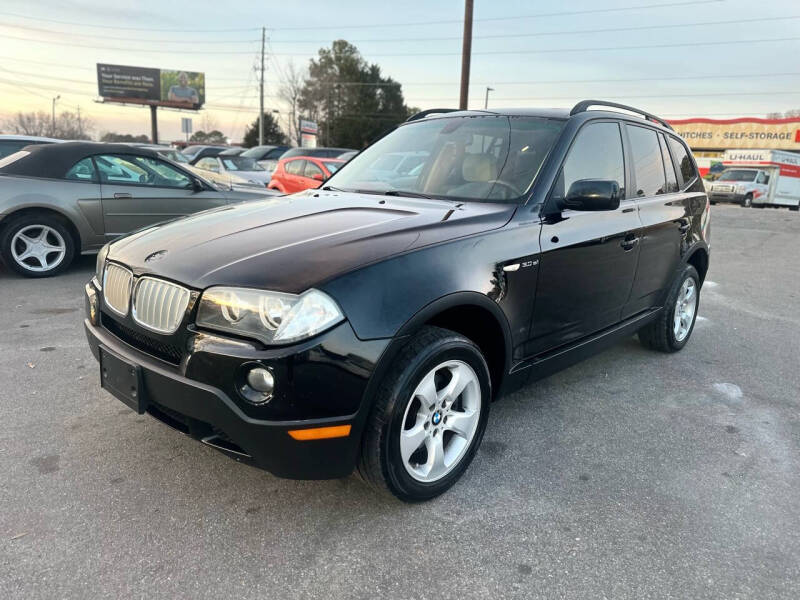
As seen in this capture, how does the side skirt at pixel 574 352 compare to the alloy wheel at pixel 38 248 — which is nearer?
the side skirt at pixel 574 352

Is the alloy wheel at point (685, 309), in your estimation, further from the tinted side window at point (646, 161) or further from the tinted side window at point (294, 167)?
the tinted side window at point (294, 167)

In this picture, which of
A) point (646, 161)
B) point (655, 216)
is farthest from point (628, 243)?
point (646, 161)

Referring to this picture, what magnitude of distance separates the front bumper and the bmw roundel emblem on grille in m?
0.48

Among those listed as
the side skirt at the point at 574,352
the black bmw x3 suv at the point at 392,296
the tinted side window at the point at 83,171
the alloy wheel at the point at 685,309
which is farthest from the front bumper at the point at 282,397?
the tinted side window at the point at 83,171

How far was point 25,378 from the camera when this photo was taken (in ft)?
12.3

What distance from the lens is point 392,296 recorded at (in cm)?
223

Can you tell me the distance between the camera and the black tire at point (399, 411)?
2246mm

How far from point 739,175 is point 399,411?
2937 centimetres

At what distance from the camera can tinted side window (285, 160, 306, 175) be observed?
13906mm

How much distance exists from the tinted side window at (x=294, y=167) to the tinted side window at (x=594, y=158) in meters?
10.9

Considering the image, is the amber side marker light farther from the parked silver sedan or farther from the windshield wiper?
the parked silver sedan

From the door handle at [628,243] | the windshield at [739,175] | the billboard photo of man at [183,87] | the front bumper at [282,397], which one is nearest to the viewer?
the front bumper at [282,397]

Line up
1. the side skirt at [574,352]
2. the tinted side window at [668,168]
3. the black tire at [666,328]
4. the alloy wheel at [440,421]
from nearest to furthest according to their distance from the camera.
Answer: the alloy wheel at [440,421], the side skirt at [574,352], the tinted side window at [668,168], the black tire at [666,328]

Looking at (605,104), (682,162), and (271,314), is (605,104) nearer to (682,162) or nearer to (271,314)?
(682,162)
